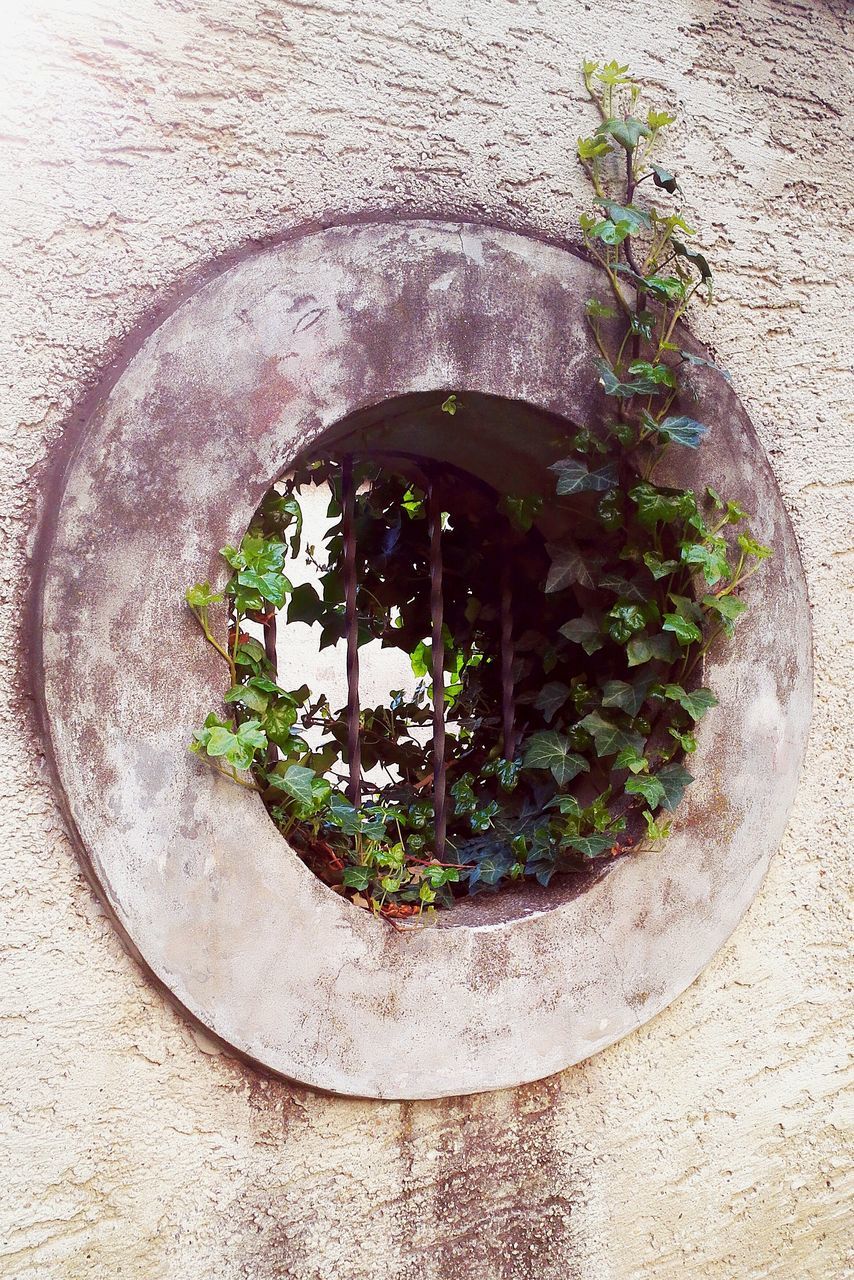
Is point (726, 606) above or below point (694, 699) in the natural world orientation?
above

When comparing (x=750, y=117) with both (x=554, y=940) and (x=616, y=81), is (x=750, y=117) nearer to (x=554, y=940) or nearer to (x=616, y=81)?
(x=616, y=81)

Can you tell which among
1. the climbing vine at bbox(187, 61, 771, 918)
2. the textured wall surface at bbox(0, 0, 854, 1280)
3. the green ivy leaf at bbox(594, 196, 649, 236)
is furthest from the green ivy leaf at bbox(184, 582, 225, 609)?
the green ivy leaf at bbox(594, 196, 649, 236)

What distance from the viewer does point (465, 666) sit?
241 cm

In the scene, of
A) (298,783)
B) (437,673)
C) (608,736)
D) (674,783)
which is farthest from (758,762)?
(298,783)

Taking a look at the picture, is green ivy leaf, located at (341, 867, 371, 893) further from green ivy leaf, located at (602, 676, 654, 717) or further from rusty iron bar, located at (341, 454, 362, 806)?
green ivy leaf, located at (602, 676, 654, 717)

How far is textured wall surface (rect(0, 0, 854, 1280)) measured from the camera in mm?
1442

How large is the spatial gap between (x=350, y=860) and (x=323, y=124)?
1363 millimetres

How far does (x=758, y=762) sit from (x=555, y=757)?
17.8 inches

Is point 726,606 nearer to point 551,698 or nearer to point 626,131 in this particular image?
point 551,698

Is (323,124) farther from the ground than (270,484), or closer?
farther from the ground

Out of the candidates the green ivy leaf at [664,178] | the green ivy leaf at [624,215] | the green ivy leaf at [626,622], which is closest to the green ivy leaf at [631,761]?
the green ivy leaf at [626,622]

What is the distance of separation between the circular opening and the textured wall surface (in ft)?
1.22

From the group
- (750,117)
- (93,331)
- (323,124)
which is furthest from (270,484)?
(750,117)

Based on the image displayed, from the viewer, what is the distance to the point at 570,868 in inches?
75.8
